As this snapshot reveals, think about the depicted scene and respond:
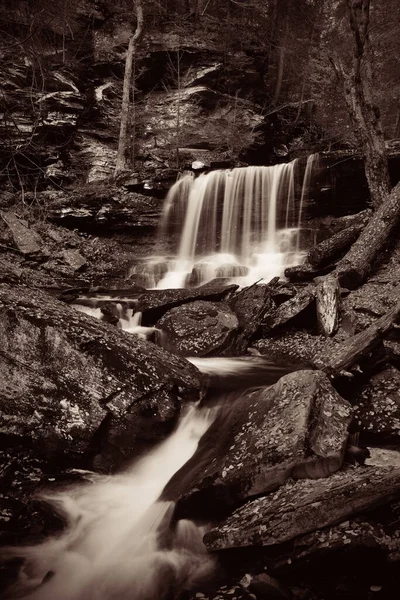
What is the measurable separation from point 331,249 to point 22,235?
26.7ft

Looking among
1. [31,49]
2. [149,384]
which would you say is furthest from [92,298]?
[31,49]

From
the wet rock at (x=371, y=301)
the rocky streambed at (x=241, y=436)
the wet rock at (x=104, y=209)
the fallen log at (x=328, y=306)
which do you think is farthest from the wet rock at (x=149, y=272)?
the wet rock at (x=371, y=301)

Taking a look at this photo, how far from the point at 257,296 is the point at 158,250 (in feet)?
20.4

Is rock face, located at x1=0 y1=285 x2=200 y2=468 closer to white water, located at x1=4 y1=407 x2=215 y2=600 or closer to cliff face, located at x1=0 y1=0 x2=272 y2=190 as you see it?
white water, located at x1=4 y1=407 x2=215 y2=600

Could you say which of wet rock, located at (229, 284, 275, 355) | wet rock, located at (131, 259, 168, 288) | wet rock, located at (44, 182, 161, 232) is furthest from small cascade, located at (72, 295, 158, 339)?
wet rock, located at (44, 182, 161, 232)

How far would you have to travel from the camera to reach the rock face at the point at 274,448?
3.24 m

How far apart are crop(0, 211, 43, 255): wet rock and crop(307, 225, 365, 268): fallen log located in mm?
7224

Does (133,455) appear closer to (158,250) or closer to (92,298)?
(92,298)

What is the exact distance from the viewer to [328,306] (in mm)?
6797

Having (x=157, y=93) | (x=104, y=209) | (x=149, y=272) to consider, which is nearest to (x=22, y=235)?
(x=104, y=209)

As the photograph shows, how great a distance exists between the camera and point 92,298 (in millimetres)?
9445

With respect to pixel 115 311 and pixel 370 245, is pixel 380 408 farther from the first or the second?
pixel 115 311

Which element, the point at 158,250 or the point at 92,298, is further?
the point at 158,250

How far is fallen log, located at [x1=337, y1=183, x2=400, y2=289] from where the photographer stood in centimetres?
781
